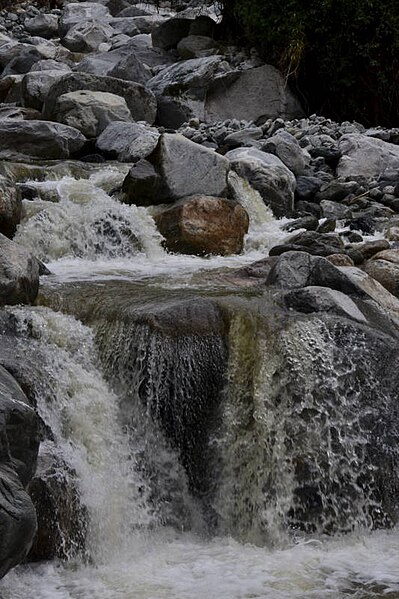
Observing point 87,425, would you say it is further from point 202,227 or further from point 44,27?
point 44,27

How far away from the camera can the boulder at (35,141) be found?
10469 millimetres

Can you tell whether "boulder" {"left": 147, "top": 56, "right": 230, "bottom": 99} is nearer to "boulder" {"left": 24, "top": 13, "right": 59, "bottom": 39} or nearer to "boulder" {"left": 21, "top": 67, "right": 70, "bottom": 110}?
"boulder" {"left": 21, "top": 67, "right": 70, "bottom": 110}

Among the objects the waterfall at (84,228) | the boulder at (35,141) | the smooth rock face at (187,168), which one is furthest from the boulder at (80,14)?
the waterfall at (84,228)

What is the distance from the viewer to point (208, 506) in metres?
5.36

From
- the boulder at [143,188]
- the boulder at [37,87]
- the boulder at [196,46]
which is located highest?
the boulder at [196,46]

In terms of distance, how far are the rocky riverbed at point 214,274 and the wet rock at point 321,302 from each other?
0.6 inches

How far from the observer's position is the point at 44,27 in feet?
63.6

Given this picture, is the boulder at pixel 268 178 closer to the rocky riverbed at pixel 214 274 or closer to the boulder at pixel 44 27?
the rocky riverbed at pixel 214 274

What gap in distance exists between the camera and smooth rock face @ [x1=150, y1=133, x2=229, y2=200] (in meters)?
8.99

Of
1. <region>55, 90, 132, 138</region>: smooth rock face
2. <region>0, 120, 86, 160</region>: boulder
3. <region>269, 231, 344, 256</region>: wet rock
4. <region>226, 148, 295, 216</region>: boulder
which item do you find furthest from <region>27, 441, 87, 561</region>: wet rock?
<region>55, 90, 132, 138</region>: smooth rock face

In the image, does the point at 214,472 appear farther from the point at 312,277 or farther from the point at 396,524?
the point at 312,277

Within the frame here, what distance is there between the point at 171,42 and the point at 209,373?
38.4 ft

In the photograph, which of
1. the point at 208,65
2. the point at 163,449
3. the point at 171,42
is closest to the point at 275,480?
the point at 163,449

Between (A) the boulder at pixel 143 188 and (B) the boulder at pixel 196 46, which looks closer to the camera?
(A) the boulder at pixel 143 188
